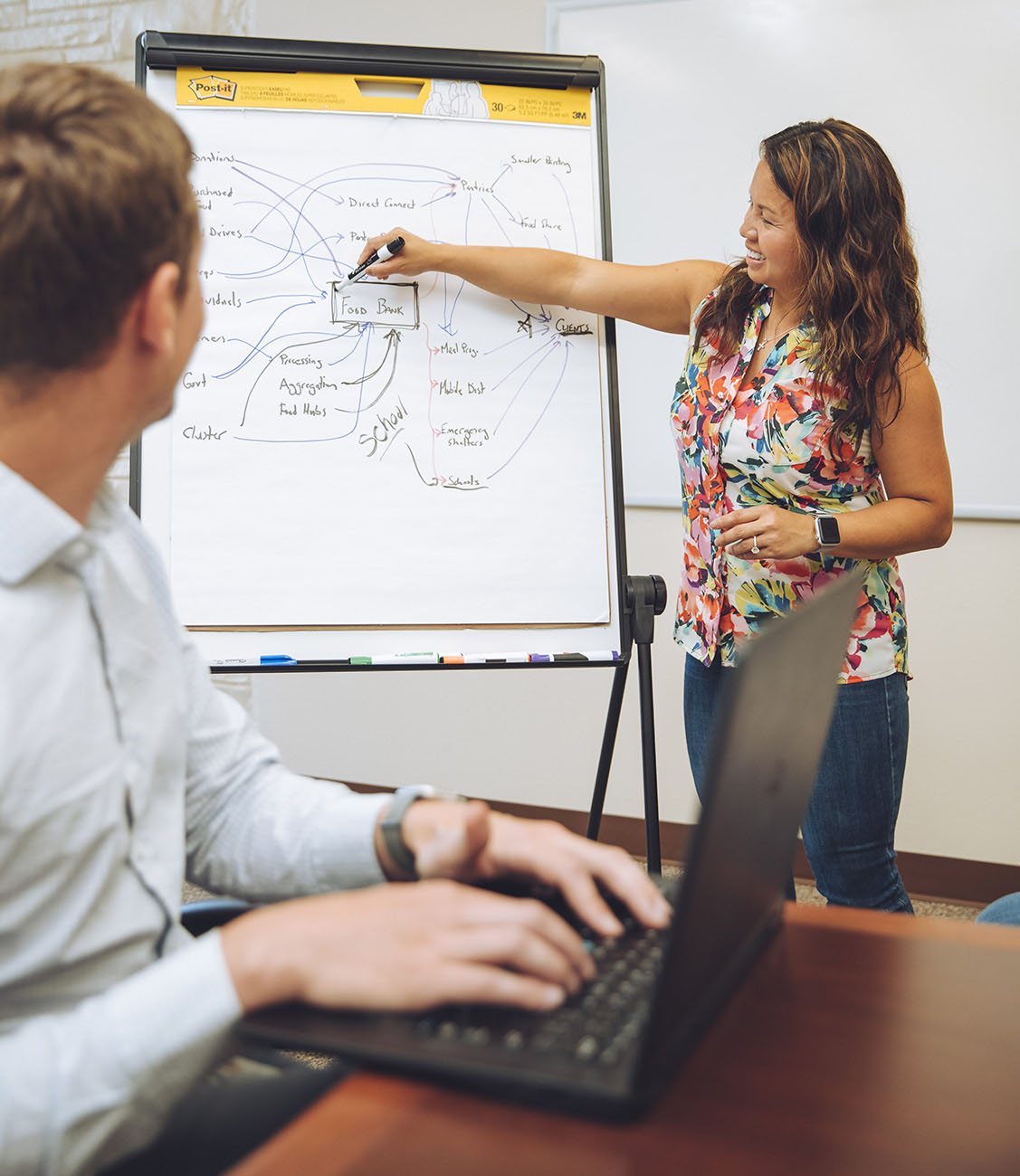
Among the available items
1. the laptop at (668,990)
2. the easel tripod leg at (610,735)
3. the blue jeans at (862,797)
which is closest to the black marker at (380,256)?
the easel tripod leg at (610,735)

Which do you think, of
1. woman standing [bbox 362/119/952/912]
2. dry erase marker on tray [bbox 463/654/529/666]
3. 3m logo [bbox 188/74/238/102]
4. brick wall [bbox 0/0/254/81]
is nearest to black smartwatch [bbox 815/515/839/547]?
woman standing [bbox 362/119/952/912]

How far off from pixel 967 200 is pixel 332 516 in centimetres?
155

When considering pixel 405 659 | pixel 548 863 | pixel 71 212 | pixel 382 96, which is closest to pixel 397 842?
pixel 548 863

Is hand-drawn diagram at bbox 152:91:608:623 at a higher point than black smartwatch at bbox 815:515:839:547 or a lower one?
higher

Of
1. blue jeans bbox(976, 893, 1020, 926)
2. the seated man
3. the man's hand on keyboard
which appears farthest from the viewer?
blue jeans bbox(976, 893, 1020, 926)

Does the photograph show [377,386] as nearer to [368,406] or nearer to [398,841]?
[368,406]

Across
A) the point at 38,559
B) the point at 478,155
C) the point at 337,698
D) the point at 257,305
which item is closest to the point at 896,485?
→ the point at 478,155

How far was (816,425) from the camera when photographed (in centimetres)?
147

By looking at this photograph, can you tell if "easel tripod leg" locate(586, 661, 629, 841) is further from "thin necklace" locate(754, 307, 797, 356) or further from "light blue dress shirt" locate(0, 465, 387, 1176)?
"light blue dress shirt" locate(0, 465, 387, 1176)

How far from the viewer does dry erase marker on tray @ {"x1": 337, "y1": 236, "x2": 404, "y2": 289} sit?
5.06 ft

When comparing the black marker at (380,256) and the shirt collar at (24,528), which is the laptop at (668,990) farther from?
the black marker at (380,256)

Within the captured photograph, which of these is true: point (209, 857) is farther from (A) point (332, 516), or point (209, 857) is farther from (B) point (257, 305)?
(B) point (257, 305)

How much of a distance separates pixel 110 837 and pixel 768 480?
115 cm

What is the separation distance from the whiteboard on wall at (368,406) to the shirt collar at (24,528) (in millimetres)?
931
